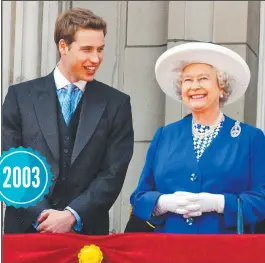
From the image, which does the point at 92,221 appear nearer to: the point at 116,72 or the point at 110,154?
the point at 110,154

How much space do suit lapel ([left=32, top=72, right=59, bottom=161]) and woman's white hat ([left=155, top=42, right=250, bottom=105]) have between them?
1.91ft

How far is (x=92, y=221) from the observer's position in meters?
5.95

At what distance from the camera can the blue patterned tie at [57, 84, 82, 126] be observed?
6.05 meters

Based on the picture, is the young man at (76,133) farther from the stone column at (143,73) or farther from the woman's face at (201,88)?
the stone column at (143,73)

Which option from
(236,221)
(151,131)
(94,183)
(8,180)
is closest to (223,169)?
(236,221)

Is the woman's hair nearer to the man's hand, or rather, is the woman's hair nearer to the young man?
the young man

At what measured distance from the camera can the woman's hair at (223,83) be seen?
5891mm

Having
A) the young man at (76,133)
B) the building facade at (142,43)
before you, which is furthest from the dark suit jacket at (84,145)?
the building facade at (142,43)

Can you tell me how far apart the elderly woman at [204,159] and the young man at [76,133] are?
0.63 ft

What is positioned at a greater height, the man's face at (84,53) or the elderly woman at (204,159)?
the man's face at (84,53)

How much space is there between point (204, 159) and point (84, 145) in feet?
2.10

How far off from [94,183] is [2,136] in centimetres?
54

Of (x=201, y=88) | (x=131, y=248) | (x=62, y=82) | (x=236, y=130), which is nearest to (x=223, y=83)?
(x=201, y=88)

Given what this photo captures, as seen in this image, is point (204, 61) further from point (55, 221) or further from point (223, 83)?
point (55, 221)
